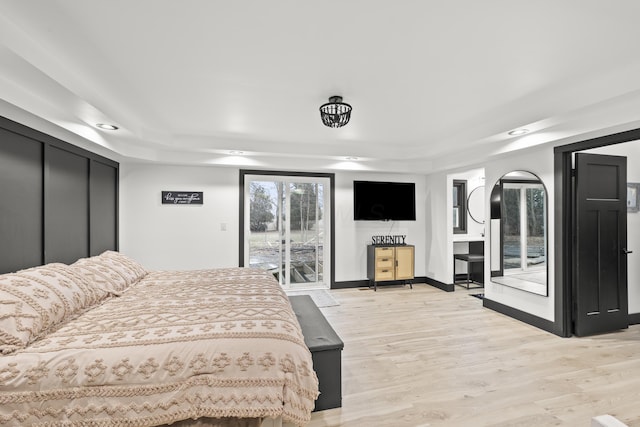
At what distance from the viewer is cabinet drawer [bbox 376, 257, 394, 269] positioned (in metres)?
5.90

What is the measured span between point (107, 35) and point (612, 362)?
4.83 metres

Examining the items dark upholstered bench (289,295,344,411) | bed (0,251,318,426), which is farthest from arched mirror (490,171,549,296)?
bed (0,251,318,426)

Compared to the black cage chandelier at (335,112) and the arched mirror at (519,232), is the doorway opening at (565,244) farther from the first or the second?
the black cage chandelier at (335,112)

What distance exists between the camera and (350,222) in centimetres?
605

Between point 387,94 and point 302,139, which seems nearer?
point 387,94

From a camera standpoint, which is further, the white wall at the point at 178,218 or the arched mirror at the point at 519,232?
the white wall at the point at 178,218

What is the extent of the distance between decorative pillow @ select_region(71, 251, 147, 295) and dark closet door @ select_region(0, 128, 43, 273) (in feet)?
1.28

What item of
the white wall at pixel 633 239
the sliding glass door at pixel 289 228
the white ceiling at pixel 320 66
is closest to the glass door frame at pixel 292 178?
the sliding glass door at pixel 289 228

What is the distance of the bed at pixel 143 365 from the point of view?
160 cm

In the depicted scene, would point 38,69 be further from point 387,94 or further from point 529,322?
point 529,322

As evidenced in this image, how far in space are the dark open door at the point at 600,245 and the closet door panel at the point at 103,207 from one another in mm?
5633

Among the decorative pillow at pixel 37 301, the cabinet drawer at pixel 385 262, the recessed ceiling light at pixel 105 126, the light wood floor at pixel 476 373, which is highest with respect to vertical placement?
the recessed ceiling light at pixel 105 126

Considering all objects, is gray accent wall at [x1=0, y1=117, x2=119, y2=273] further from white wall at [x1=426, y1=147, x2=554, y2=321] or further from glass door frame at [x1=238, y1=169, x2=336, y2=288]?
white wall at [x1=426, y1=147, x2=554, y2=321]

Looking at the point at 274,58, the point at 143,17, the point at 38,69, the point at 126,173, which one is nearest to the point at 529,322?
the point at 274,58
